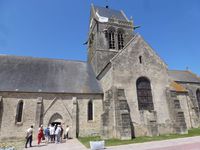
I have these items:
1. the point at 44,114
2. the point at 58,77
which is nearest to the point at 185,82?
the point at 58,77

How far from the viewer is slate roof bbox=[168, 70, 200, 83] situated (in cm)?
2684

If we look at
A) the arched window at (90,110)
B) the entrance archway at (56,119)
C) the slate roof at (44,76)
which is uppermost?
the slate roof at (44,76)

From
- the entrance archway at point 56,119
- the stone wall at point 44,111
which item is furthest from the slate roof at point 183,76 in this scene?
the entrance archway at point 56,119

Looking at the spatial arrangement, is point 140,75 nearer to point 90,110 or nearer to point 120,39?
point 90,110

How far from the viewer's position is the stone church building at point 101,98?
46.2 feet

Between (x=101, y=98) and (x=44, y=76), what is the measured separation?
279 inches

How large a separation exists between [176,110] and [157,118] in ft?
6.44

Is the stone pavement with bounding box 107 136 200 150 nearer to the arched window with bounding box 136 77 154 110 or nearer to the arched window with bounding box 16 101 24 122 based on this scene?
the arched window with bounding box 136 77 154 110

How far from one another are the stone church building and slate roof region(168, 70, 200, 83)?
8289 millimetres

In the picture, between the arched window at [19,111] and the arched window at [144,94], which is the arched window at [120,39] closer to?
the arched window at [144,94]

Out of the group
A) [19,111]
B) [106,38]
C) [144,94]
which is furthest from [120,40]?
[19,111]

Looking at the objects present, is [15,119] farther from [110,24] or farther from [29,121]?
[110,24]

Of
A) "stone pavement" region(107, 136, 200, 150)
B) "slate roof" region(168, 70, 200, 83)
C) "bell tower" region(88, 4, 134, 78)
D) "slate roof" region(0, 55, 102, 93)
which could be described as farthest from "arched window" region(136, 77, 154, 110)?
"slate roof" region(168, 70, 200, 83)

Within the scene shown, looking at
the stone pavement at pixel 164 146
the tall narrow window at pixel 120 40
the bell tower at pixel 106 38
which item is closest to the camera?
the stone pavement at pixel 164 146
